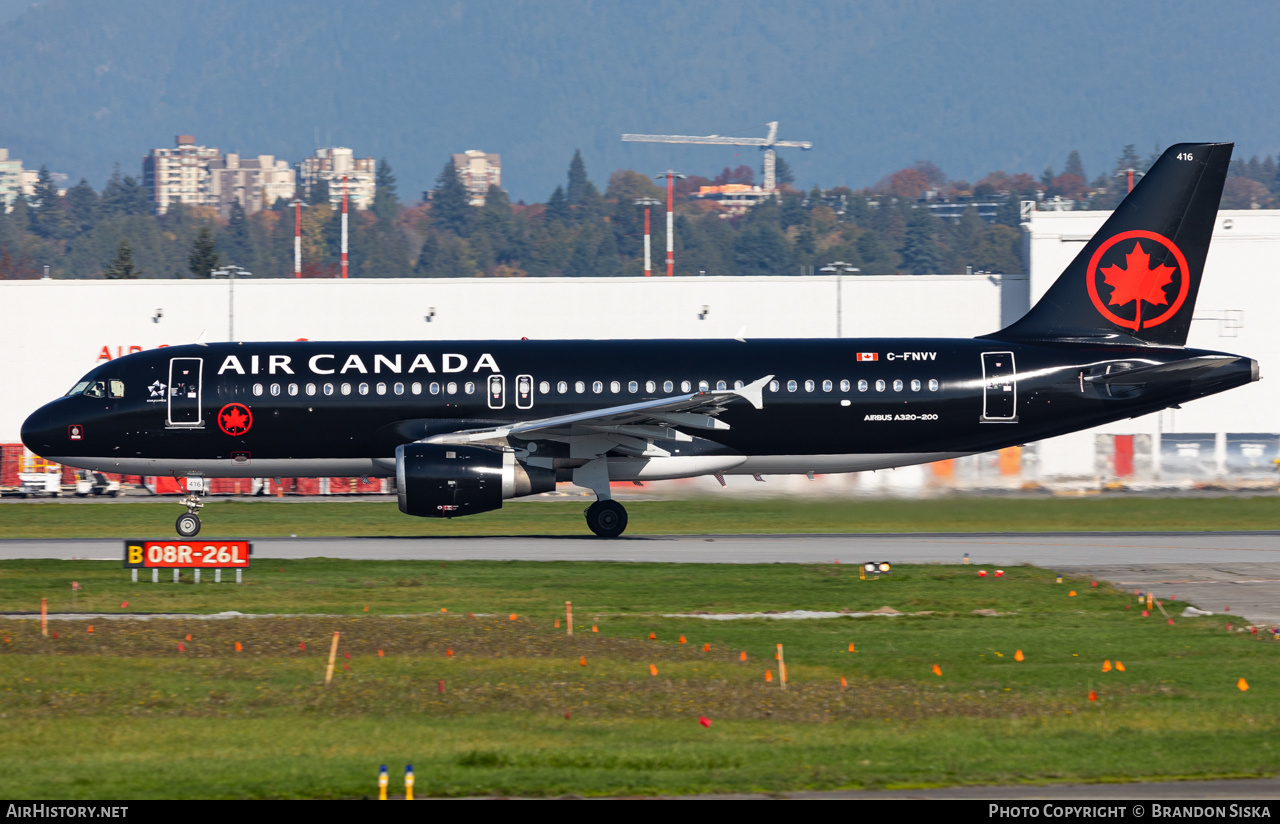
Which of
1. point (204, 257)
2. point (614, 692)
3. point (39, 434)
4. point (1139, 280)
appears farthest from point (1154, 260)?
point (204, 257)

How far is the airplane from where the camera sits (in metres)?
34.5

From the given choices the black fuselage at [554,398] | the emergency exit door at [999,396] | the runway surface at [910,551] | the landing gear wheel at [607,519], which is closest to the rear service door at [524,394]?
the black fuselage at [554,398]

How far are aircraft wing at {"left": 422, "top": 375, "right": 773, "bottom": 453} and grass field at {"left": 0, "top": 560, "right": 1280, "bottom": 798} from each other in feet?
24.3

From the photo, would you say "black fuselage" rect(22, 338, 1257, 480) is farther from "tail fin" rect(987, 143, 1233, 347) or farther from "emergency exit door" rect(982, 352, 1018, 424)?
"tail fin" rect(987, 143, 1233, 347)

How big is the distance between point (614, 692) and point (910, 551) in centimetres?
1574

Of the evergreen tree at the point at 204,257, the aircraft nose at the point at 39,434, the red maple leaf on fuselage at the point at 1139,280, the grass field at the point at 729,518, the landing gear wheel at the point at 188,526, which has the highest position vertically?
the evergreen tree at the point at 204,257

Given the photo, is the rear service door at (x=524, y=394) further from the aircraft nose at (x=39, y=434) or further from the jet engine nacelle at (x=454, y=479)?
the aircraft nose at (x=39, y=434)

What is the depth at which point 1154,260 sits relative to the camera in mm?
36219

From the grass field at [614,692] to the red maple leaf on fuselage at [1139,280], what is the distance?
13.1 meters

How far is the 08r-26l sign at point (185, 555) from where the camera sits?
83.7 ft

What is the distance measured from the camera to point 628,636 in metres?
20.8

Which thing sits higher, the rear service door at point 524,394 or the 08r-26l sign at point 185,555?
the rear service door at point 524,394

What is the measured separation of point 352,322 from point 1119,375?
32941 millimetres
